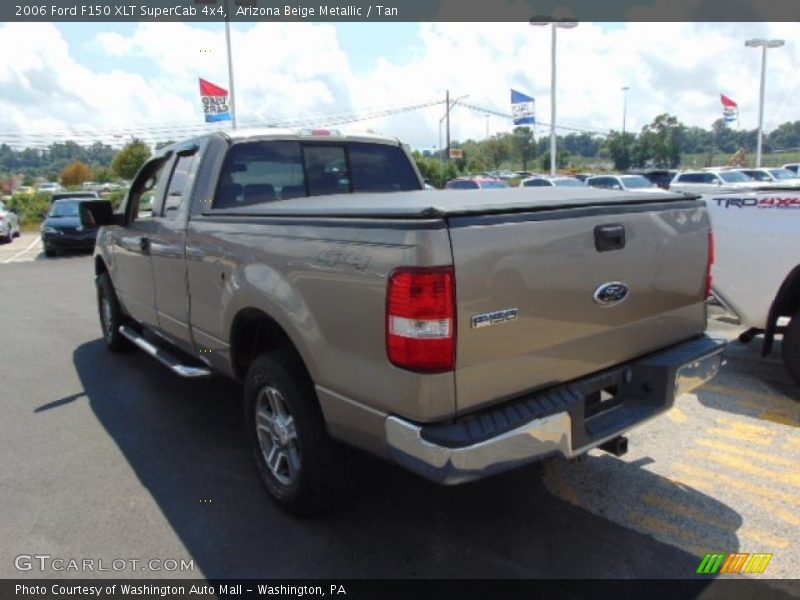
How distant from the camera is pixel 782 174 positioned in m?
29.8

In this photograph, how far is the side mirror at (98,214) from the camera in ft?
17.0

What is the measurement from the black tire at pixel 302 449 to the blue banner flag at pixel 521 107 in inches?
1199

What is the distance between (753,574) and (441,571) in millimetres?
1376

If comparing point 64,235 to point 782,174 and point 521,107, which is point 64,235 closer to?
point 521,107

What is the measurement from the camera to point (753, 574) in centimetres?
278

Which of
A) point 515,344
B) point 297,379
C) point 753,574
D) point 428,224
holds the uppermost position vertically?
point 428,224

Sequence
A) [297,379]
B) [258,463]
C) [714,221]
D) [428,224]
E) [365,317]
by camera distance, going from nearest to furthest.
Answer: [428,224] < [365,317] < [297,379] < [258,463] < [714,221]

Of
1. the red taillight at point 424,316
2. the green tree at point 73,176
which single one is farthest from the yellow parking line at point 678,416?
the green tree at point 73,176

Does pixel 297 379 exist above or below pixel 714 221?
below

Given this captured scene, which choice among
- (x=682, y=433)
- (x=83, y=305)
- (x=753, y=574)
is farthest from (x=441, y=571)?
(x=83, y=305)

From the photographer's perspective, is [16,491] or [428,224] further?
[16,491]

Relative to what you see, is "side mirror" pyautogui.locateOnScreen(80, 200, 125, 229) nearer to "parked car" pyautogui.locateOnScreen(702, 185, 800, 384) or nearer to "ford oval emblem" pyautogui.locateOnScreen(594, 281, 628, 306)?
"ford oval emblem" pyautogui.locateOnScreen(594, 281, 628, 306)

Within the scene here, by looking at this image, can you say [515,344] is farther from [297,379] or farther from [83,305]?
[83,305]

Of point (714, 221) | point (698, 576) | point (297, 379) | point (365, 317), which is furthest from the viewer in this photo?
point (714, 221)
